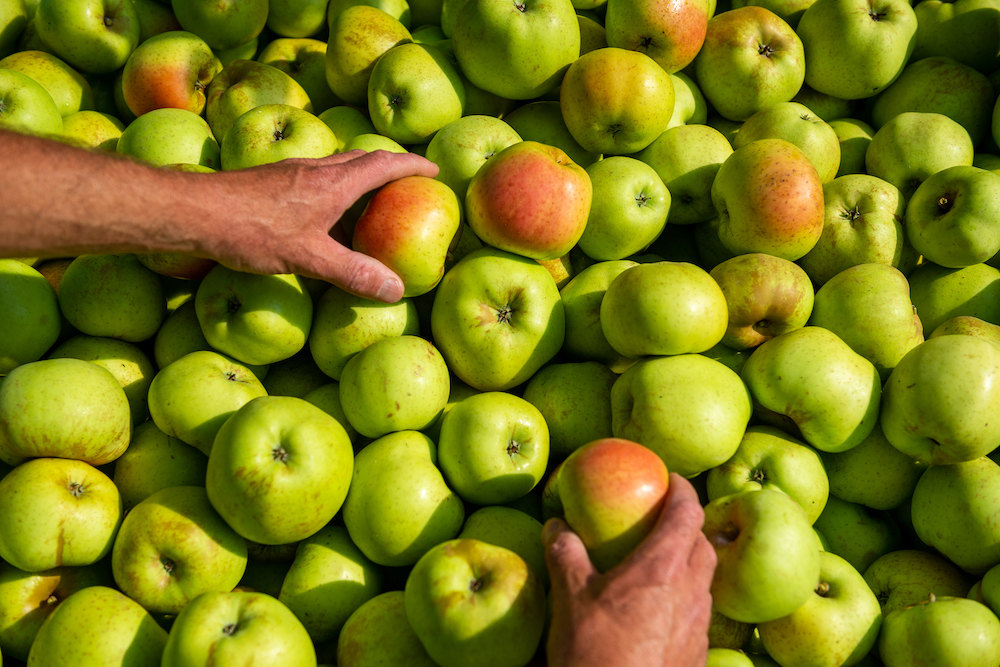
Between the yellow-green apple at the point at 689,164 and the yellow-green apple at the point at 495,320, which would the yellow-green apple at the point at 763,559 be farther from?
the yellow-green apple at the point at 689,164

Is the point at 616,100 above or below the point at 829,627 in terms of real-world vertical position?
above

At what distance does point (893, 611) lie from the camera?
2240 millimetres

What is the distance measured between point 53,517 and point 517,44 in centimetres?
257

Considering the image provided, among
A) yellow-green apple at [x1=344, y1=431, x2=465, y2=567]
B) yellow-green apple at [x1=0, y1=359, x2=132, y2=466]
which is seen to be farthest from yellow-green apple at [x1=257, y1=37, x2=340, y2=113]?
yellow-green apple at [x1=344, y1=431, x2=465, y2=567]

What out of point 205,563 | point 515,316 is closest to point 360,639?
point 205,563

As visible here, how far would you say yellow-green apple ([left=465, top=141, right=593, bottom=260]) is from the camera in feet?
8.25

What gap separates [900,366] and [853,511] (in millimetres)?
615

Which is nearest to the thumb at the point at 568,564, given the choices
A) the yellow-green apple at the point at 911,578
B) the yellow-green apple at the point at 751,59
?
the yellow-green apple at the point at 911,578

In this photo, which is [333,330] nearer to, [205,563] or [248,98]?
[205,563]

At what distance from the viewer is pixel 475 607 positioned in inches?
71.1

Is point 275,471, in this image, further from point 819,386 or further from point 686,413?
point 819,386

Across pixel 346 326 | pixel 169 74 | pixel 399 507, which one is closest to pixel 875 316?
pixel 399 507

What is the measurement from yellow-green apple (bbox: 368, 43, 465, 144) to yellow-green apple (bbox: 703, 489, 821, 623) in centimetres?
213

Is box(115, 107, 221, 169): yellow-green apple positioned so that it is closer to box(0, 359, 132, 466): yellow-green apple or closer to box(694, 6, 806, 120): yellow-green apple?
box(0, 359, 132, 466): yellow-green apple
